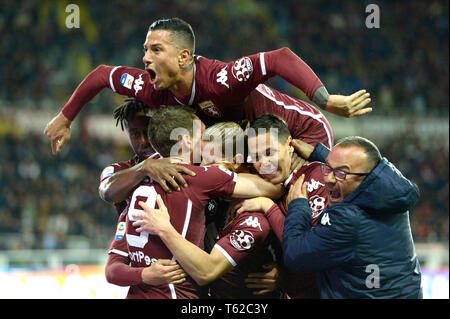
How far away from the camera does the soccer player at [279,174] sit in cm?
382

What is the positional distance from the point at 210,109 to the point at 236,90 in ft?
0.78

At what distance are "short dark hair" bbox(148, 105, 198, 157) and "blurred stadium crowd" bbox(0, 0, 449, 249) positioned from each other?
26.5 feet

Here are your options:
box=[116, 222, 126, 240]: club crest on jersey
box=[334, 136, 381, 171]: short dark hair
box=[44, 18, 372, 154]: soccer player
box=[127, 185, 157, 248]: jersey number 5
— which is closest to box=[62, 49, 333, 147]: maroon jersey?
box=[44, 18, 372, 154]: soccer player

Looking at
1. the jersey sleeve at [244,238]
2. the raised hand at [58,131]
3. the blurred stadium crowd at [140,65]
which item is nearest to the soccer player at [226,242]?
the jersey sleeve at [244,238]

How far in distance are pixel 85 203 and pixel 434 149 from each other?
8315 millimetres

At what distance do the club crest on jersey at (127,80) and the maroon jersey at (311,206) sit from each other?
1338 millimetres

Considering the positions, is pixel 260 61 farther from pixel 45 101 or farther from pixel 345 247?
pixel 45 101

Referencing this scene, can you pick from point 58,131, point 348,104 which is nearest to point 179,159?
point 348,104

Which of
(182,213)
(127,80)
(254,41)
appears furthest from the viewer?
(254,41)

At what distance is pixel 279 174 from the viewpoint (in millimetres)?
3883

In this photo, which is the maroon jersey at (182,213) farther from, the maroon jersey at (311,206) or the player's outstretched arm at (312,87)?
the player's outstretched arm at (312,87)

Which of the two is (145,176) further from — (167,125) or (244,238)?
(244,238)

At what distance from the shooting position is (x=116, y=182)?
405cm

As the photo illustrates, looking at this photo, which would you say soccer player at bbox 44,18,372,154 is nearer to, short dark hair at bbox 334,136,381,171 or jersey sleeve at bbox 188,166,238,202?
short dark hair at bbox 334,136,381,171
